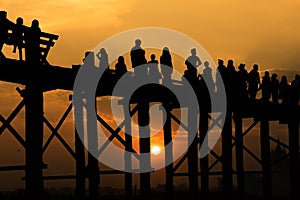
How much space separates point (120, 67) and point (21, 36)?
3.92 m

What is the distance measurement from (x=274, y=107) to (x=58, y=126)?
327 inches

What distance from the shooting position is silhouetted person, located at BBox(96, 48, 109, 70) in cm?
1734

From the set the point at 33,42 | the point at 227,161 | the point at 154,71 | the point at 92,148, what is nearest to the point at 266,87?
the point at 227,161

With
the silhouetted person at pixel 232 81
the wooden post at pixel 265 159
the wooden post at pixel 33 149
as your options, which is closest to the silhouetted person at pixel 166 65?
the silhouetted person at pixel 232 81

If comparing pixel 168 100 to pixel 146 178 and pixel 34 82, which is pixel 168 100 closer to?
pixel 146 178

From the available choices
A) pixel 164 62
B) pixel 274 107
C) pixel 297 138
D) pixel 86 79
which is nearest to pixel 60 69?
pixel 86 79

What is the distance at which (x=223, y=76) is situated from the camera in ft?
69.8

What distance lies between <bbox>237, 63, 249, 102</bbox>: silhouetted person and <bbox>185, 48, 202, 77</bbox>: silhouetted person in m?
2.20

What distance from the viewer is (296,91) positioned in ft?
79.2

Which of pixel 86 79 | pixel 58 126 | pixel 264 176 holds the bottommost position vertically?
pixel 264 176

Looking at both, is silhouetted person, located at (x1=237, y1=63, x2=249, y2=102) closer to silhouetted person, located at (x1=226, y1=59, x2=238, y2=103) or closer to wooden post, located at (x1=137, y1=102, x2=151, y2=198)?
silhouetted person, located at (x1=226, y1=59, x2=238, y2=103)

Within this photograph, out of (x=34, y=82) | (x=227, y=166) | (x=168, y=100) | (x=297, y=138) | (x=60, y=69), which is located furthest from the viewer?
(x=297, y=138)

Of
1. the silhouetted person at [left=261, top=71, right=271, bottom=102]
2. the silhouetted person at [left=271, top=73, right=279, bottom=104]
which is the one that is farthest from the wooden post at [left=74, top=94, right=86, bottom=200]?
the silhouetted person at [left=271, top=73, right=279, bottom=104]

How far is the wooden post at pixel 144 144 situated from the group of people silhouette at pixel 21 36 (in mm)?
4278
